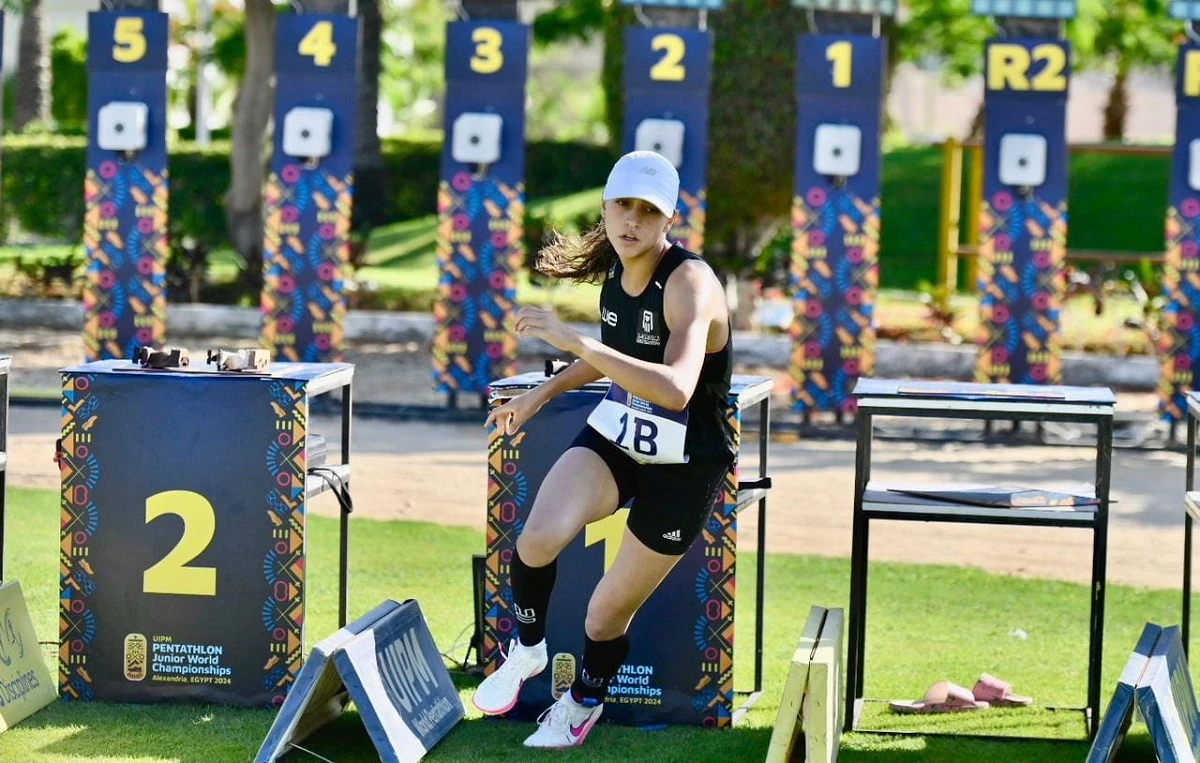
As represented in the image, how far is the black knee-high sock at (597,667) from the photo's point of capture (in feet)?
18.8

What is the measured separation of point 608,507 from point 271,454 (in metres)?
1.20

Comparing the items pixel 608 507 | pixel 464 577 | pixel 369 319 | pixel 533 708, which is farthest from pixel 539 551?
pixel 369 319

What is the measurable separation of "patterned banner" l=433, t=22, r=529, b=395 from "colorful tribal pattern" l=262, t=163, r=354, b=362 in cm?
75

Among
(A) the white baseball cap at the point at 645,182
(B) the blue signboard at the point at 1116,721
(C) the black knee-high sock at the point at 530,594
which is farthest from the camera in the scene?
(C) the black knee-high sock at the point at 530,594

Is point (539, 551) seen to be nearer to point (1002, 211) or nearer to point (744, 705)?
point (744, 705)

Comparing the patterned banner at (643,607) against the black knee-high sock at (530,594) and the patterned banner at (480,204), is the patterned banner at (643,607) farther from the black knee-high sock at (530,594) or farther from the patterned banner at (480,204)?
the patterned banner at (480,204)

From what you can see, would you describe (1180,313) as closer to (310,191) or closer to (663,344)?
(310,191)

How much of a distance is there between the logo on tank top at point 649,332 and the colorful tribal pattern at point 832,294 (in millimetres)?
8197

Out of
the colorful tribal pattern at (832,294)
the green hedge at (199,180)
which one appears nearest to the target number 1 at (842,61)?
the colorful tribal pattern at (832,294)

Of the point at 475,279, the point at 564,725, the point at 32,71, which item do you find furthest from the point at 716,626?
the point at 32,71

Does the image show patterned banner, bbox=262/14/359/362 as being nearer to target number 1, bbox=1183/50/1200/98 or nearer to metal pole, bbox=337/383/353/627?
target number 1, bbox=1183/50/1200/98

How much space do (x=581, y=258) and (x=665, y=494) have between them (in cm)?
83

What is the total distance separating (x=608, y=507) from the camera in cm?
555

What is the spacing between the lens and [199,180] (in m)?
24.3
